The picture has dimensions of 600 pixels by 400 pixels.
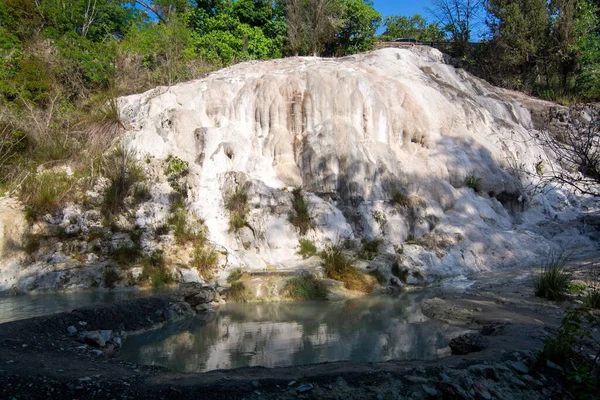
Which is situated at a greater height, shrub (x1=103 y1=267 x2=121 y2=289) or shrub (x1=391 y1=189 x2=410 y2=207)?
shrub (x1=391 y1=189 x2=410 y2=207)

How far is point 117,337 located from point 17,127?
9497 millimetres

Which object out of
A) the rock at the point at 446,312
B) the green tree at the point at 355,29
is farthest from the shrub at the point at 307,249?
the green tree at the point at 355,29

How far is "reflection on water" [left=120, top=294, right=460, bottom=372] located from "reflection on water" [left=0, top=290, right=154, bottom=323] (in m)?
2.00

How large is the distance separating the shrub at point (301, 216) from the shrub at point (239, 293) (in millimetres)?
2990

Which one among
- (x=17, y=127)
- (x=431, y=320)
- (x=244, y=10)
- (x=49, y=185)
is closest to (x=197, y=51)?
(x=244, y=10)

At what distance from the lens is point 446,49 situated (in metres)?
23.3

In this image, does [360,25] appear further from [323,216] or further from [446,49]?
[323,216]

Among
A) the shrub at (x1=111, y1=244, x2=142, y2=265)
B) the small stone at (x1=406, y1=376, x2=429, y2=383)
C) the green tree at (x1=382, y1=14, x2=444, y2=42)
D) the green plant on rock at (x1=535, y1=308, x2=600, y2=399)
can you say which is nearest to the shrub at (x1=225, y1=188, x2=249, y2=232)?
the shrub at (x1=111, y1=244, x2=142, y2=265)

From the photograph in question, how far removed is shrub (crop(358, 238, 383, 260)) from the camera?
1110 centimetres

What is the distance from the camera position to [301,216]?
11.9 metres

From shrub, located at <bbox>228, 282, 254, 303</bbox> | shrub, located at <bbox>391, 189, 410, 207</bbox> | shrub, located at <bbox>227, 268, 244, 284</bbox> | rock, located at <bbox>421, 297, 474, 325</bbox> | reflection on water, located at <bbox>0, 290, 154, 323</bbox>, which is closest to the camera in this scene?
rock, located at <bbox>421, 297, 474, 325</bbox>

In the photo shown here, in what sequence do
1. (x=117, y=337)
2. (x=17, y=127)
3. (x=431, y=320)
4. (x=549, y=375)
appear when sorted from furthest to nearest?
1. (x=17, y=127)
2. (x=431, y=320)
3. (x=117, y=337)
4. (x=549, y=375)

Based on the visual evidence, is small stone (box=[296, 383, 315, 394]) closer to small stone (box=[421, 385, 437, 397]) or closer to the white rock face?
small stone (box=[421, 385, 437, 397])

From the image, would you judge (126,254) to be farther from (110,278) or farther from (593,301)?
(593,301)
